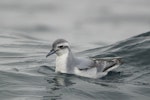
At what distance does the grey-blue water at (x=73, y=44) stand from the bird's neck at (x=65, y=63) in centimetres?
21

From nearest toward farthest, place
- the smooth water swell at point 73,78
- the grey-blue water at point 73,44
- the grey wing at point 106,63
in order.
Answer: the smooth water swell at point 73,78, the grey-blue water at point 73,44, the grey wing at point 106,63

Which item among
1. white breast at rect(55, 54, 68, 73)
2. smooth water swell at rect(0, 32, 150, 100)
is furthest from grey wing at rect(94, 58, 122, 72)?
white breast at rect(55, 54, 68, 73)

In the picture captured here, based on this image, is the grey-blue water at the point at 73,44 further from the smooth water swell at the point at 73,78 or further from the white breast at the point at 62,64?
A: the white breast at the point at 62,64

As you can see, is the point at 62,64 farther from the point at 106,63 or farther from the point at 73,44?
the point at 73,44

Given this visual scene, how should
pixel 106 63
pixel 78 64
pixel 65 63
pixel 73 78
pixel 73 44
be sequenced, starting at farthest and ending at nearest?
pixel 73 44 → pixel 106 63 → pixel 65 63 → pixel 78 64 → pixel 73 78

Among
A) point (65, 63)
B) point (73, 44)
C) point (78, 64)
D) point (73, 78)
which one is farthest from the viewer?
point (73, 44)

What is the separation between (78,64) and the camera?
752 inches

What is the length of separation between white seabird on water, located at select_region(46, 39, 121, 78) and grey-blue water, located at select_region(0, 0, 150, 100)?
0.23m

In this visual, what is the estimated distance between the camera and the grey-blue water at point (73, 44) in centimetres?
1741

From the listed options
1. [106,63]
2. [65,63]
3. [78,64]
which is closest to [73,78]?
[78,64]

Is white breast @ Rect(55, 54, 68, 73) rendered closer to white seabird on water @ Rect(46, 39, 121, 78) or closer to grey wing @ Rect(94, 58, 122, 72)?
white seabird on water @ Rect(46, 39, 121, 78)

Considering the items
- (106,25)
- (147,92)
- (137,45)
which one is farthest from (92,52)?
(106,25)

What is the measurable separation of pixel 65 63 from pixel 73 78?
705mm

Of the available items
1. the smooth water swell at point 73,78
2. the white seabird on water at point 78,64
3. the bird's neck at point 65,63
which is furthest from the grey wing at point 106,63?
the bird's neck at point 65,63
